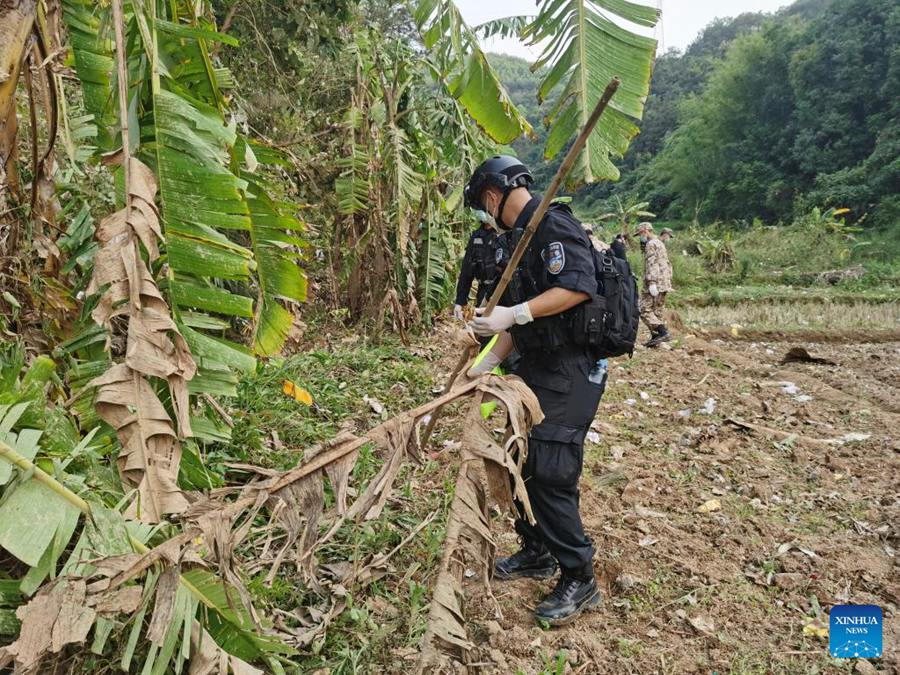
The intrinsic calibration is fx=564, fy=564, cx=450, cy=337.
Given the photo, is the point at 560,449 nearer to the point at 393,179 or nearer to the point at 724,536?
the point at 724,536

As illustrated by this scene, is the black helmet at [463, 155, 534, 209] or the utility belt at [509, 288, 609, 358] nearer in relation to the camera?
the utility belt at [509, 288, 609, 358]

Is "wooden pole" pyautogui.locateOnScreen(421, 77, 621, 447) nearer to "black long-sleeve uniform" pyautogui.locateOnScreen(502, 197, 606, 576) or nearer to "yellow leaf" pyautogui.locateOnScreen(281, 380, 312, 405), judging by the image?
"black long-sleeve uniform" pyautogui.locateOnScreen(502, 197, 606, 576)

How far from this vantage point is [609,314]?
2418 millimetres

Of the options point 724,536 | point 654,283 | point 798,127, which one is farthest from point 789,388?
point 798,127

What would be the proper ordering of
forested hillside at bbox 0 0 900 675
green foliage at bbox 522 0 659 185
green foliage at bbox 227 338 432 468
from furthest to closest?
green foliage at bbox 227 338 432 468 → green foliage at bbox 522 0 659 185 → forested hillside at bbox 0 0 900 675

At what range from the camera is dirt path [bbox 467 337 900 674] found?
2404 mm

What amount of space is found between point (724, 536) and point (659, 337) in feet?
17.6

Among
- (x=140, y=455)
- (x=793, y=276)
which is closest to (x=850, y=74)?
(x=793, y=276)

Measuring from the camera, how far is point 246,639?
5.30 ft

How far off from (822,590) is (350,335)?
16.5 feet

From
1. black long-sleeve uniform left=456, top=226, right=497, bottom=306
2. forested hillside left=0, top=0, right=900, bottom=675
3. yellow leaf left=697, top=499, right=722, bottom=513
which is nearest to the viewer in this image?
forested hillside left=0, top=0, right=900, bottom=675

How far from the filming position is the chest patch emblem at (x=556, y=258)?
2289 mm

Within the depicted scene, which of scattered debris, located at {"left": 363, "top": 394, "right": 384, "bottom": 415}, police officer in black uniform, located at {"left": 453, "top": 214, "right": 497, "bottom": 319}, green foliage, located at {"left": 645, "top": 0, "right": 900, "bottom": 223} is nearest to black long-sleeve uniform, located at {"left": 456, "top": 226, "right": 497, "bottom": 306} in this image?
police officer in black uniform, located at {"left": 453, "top": 214, "right": 497, "bottom": 319}

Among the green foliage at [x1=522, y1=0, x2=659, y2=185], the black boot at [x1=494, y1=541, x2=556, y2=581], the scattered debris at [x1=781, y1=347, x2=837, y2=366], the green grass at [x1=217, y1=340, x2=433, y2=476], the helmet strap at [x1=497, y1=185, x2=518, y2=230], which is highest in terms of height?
the green foliage at [x1=522, y1=0, x2=659, y2=185]
